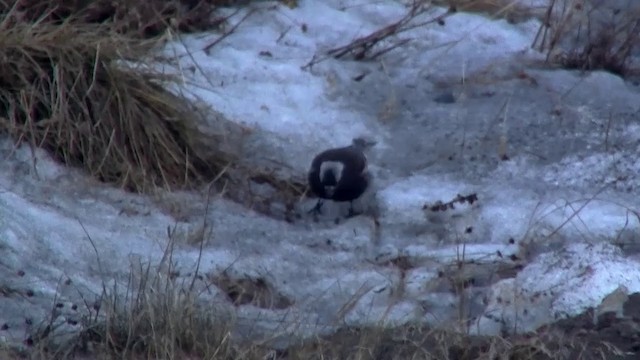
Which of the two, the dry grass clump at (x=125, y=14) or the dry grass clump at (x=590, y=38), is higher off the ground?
the dry grass clump at (x=125, y=14)

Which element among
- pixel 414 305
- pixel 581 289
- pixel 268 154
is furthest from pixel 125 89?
pixel 581 289

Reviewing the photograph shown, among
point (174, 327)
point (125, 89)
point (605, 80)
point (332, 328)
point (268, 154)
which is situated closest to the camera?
point (174, 327)

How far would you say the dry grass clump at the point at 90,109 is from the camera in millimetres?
5387

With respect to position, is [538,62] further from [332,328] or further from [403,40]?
[332,328]

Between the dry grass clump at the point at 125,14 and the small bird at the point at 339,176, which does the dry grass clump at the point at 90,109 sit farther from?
the small bird at the point at 339,176

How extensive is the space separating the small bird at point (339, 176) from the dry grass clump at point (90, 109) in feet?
1.57

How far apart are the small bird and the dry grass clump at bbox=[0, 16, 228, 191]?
0.48 metres

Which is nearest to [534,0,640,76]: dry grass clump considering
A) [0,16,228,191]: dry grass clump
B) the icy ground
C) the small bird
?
the icy ground

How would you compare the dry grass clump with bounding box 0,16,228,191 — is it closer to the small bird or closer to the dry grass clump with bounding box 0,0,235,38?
the dry grass clump with bounding box 0,0,235,38

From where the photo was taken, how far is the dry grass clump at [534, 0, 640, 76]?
6.41 meters

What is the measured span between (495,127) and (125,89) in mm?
1601

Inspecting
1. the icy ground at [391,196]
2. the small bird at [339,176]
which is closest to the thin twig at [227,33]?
the icy ground at [391,196]

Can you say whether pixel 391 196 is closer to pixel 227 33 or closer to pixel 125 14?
pixel 227 33

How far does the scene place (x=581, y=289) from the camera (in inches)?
185
